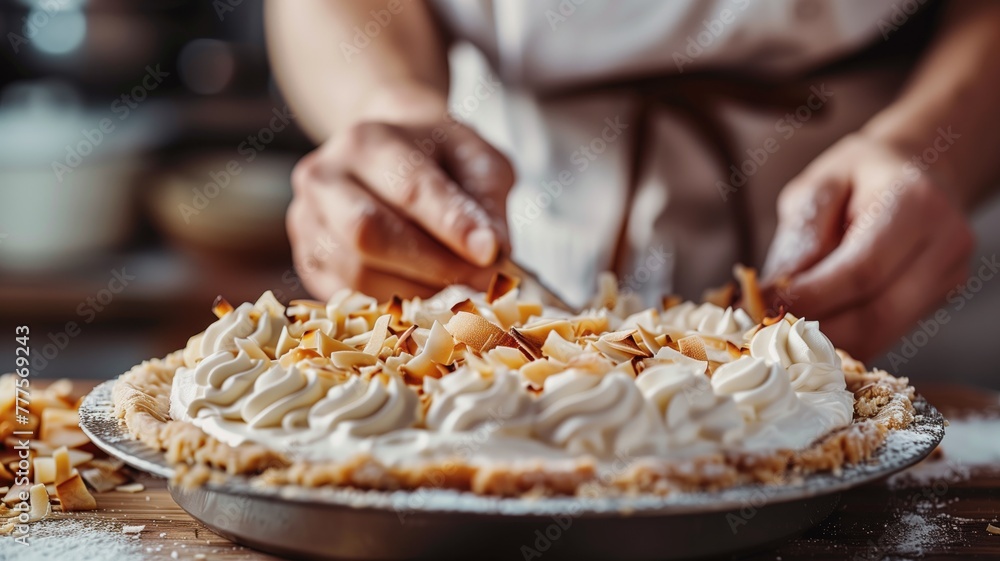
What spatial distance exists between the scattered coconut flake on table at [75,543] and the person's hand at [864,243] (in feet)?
4.25

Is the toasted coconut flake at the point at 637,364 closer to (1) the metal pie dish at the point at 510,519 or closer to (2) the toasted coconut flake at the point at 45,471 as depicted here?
(1) the metal pie dish at the point at 510,519

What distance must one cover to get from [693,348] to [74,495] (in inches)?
35.3

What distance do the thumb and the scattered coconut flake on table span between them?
136 centimetres

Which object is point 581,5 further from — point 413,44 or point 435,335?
point 435,335

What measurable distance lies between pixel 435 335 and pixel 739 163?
4.31ft

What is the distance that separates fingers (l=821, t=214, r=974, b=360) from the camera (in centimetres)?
204

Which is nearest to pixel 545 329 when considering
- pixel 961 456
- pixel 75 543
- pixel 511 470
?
pixel 511 470

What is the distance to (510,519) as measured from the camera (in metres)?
0.87

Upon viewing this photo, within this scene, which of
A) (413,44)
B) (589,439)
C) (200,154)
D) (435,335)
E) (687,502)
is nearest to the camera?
(687,502)

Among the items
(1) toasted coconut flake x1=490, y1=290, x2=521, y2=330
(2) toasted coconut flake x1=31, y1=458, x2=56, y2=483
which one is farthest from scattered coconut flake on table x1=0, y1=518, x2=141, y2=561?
(1) toasted coconut flake x1=490, y1=290, x2=521, y2=330

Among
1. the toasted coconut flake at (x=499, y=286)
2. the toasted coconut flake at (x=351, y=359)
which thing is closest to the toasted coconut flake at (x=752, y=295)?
the toasted coconut flake at (x=499, y=286)

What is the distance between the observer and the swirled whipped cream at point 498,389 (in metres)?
0.99

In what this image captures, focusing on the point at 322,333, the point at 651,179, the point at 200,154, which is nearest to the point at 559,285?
the point at 651,179

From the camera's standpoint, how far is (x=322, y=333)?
4.40 feet
